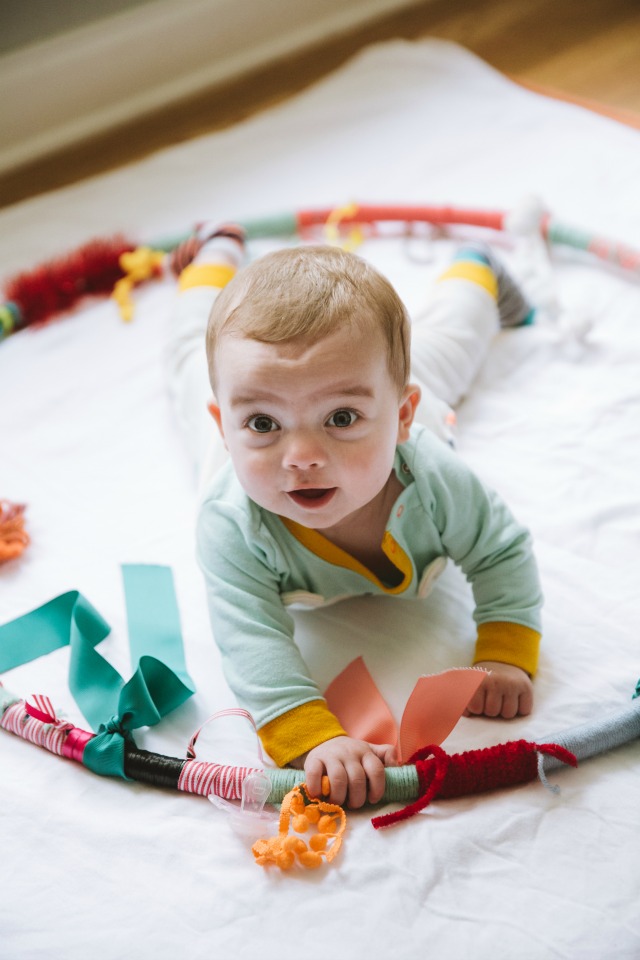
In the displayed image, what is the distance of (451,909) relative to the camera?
75cm

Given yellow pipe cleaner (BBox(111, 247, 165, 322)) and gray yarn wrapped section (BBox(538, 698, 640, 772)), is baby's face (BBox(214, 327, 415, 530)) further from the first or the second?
yellow pipe cleaner (BBox(111, 247, 165, 322))

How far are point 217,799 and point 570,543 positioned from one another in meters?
0.47

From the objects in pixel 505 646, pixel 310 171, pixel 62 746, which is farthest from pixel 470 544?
pixel 310 171

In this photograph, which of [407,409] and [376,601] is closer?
[407,409]

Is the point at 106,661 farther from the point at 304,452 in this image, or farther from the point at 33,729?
the point at 304,452

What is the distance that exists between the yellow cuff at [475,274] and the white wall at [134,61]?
0.99 meters

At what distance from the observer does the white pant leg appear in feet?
3.95

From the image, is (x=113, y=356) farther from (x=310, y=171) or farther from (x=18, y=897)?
(x=18, y=897)

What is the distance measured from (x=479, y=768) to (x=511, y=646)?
133 mm

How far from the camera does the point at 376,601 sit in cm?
102

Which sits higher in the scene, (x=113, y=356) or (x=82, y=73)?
(x=82, y=73)

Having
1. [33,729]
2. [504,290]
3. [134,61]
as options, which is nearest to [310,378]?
[33,729]

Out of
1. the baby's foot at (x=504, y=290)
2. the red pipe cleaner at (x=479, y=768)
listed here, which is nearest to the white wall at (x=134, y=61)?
the baby's foot at (x=504, y=290)

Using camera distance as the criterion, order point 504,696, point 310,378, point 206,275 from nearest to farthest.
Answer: point 310,378 → point 504,696 → point 206,275
